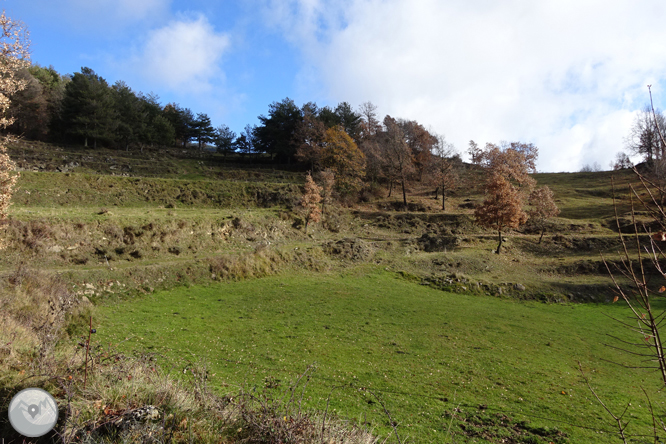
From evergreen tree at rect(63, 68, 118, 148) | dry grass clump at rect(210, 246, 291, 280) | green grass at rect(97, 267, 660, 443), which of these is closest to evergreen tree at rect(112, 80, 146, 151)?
evergreen tree at rect(63, 68, 118, 148)

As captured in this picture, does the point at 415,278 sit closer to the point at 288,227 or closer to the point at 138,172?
the point at 288,227

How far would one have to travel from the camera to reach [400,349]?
13.2 m

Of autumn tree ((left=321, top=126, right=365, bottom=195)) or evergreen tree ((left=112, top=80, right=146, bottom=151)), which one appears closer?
autumn tree ((left=321, top=126, right=365, bottom=195))

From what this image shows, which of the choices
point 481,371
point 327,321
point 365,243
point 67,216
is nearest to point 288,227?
point 365,243

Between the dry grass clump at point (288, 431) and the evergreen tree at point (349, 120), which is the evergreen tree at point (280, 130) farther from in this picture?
the dry grass clump at point (288, 431)

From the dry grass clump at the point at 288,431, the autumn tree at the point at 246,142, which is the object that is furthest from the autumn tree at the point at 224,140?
the dry grass clump at the point at 288,431

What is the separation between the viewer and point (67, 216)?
78.7ft

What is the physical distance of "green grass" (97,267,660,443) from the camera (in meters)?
9.05

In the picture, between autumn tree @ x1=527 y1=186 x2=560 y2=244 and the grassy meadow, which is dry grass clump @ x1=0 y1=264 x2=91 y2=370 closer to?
the grassy meadow

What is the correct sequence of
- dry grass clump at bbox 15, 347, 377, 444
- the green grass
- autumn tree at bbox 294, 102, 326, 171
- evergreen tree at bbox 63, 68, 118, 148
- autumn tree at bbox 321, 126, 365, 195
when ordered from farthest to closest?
1. autumn tree at bbox 294, 102, 326, 171
2. evergreen tree at bbox 63, 68, 118, 148
3. autumn tree at bbox 321, 126, 365, 195
4. the green grass
5. dry grass clump at bbox 15, 347, 377, 444

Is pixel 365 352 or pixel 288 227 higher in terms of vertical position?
pixel 288 227

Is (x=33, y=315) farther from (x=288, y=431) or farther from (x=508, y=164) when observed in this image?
(x=508, y=164)

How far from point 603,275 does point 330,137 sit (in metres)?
37.7

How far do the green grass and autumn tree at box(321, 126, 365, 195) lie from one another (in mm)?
30974
